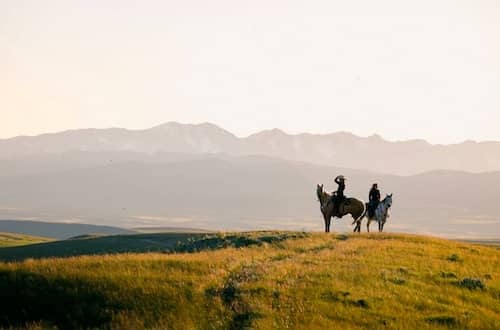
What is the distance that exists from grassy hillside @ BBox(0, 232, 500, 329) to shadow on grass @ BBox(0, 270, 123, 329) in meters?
0.04

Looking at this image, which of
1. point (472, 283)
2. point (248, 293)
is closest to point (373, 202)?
point (472, 283)

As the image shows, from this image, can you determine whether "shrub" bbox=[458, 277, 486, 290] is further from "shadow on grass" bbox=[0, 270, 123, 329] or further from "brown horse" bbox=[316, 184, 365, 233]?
"brown horse" bbox=[316, 184, 365, 233]

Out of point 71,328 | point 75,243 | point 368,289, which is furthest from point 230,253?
point 75,243

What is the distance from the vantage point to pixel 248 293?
851 inches

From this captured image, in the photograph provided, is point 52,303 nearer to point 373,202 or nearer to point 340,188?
point 340,188

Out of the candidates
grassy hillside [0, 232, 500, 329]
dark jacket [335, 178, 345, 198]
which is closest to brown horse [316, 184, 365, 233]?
dark jacket [335, 178, 345, 198]

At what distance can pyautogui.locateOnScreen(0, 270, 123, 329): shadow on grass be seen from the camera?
68.1 ft

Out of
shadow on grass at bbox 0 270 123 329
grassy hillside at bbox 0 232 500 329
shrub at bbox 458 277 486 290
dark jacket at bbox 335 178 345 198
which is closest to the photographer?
grassy hillside at bbox 0 232 500 329

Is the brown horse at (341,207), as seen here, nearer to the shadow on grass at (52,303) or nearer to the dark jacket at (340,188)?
the dark jacket at (340,188)

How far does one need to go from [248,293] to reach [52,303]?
693 cm

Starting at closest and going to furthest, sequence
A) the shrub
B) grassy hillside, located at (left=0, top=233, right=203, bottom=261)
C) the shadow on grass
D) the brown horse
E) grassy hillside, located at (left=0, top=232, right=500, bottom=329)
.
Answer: grassy hillside, located at (left=0, top=232, right=500, bottom=329), the shadow on grass, the shrub, the brown horse, grassy hillside, located at (left=0, top=233, right=203, bottom=261)

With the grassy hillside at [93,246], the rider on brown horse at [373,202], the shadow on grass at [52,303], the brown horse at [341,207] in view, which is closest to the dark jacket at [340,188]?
the brown horse at [341,207]

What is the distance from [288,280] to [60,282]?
8.40 metres

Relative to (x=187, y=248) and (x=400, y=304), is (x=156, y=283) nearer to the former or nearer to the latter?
(x=400, y=304)
